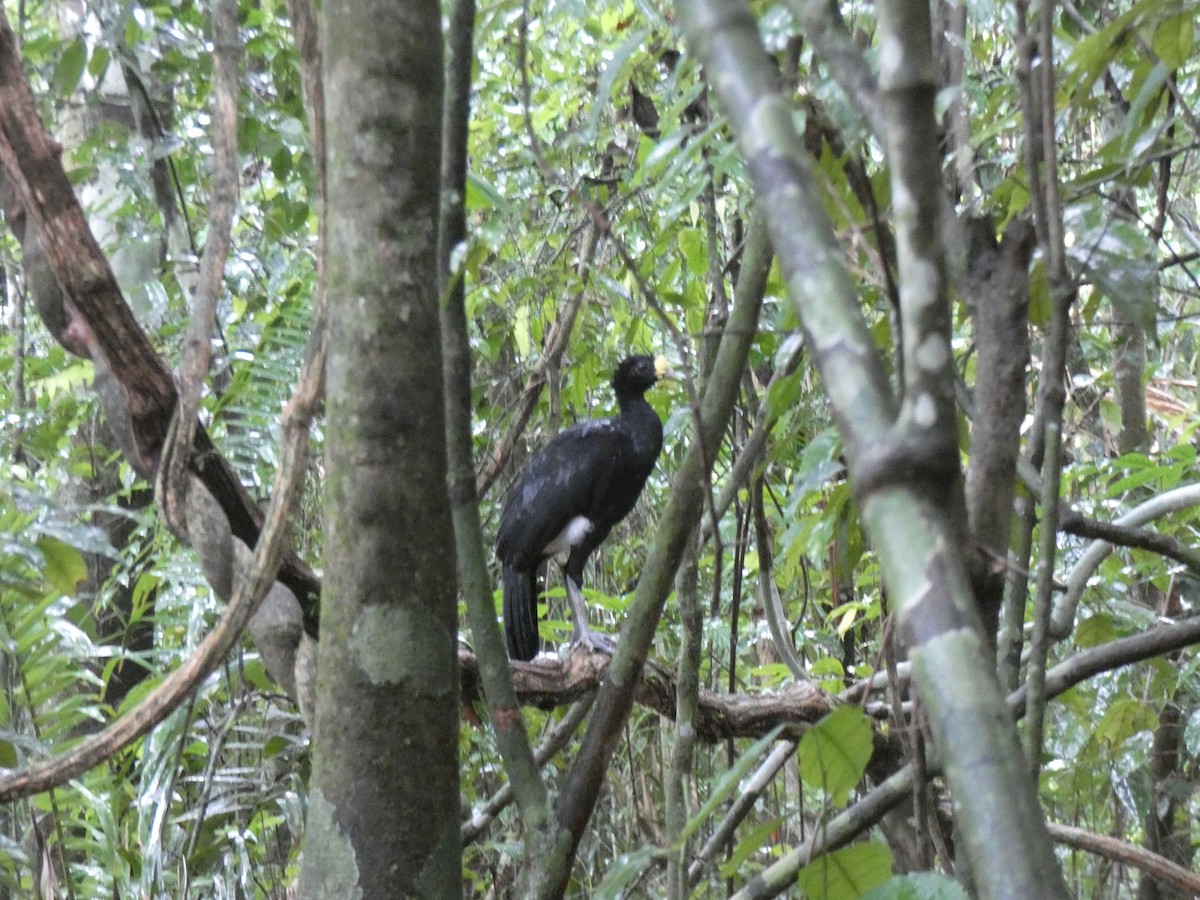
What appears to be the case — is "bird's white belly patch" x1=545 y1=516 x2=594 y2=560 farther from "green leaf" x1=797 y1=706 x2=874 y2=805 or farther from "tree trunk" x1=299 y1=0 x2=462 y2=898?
"green leaf" x1=797 y1=706 x2=874 y2=805

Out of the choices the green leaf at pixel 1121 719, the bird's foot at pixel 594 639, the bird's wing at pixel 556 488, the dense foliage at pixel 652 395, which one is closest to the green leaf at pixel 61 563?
the dense foliage at pixel 652 395

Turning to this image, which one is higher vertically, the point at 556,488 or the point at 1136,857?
the point at 556,488

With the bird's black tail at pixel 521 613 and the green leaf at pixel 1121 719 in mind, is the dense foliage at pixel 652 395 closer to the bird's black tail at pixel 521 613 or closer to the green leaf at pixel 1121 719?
the green leaf at pixel 1121 719

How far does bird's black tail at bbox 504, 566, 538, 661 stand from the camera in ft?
11.8

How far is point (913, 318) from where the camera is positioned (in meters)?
0.56

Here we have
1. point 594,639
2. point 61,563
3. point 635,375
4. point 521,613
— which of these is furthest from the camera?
point 635,375

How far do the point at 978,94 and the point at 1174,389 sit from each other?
2.23m

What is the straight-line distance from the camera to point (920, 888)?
2.90 feet

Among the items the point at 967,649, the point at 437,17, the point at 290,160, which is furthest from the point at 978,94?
the point at 967,649

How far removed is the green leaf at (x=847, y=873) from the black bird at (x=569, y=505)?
260 cm

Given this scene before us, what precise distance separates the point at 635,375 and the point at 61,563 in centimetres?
271

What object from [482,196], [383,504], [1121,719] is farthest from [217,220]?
[1121,719]

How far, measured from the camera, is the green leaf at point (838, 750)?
0.93 meters

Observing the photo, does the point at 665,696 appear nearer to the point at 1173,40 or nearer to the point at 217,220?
the point at 217,220
